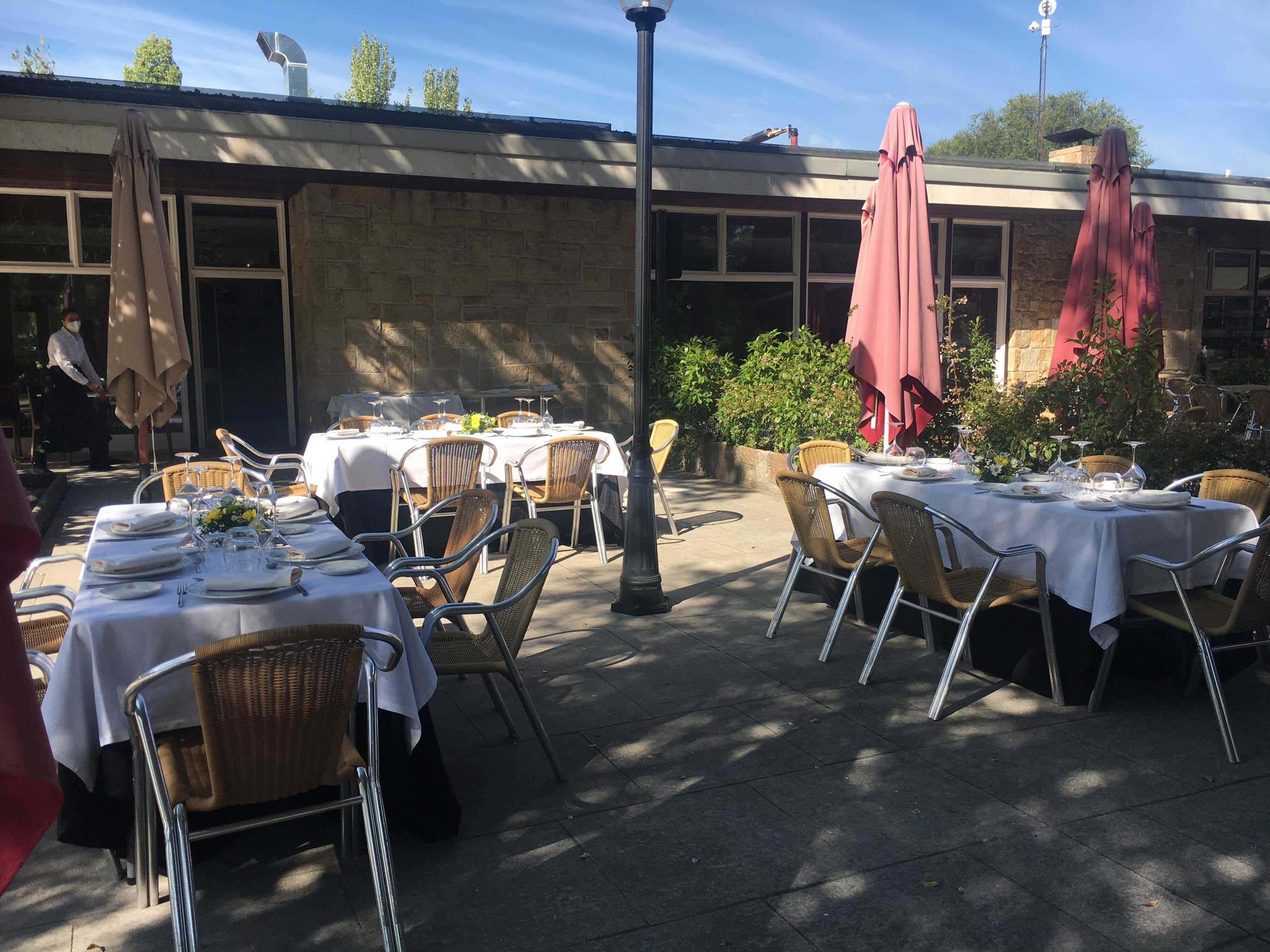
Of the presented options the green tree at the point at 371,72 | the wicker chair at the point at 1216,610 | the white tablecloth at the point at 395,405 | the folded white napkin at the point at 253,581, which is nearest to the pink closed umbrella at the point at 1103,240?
the wicker chair at the point at 1216,610

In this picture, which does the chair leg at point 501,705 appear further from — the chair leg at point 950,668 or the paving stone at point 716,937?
the chair leg at point 950,668

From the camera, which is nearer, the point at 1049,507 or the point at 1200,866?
the point at 1200,866

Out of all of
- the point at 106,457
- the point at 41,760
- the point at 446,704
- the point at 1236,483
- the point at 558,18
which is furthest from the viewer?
the point at 558,18

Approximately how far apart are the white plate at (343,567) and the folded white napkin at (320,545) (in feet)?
0.26

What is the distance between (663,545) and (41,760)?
6132mm

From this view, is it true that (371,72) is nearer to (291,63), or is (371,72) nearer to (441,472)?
(291,63)

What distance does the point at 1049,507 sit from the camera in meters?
4.36

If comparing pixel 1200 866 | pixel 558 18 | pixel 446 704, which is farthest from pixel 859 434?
pixel 558 18

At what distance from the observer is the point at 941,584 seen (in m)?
4.23

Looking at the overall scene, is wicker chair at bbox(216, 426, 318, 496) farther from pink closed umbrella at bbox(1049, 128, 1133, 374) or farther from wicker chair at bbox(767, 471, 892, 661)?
pink closed umbrella at bbox(1049, 128, 1133, 374)

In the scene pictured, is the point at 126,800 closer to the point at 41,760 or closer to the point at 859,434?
the point at 41,760

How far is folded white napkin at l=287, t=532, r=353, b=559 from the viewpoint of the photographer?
3410 mm

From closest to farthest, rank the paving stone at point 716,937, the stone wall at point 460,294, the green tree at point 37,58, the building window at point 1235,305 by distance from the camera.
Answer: the paving stone at point 716,937 → the stone wall at point 460,294 → the building window at point 1235,305 → the green tree at point 37,58

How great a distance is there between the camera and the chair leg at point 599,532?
269 inches
